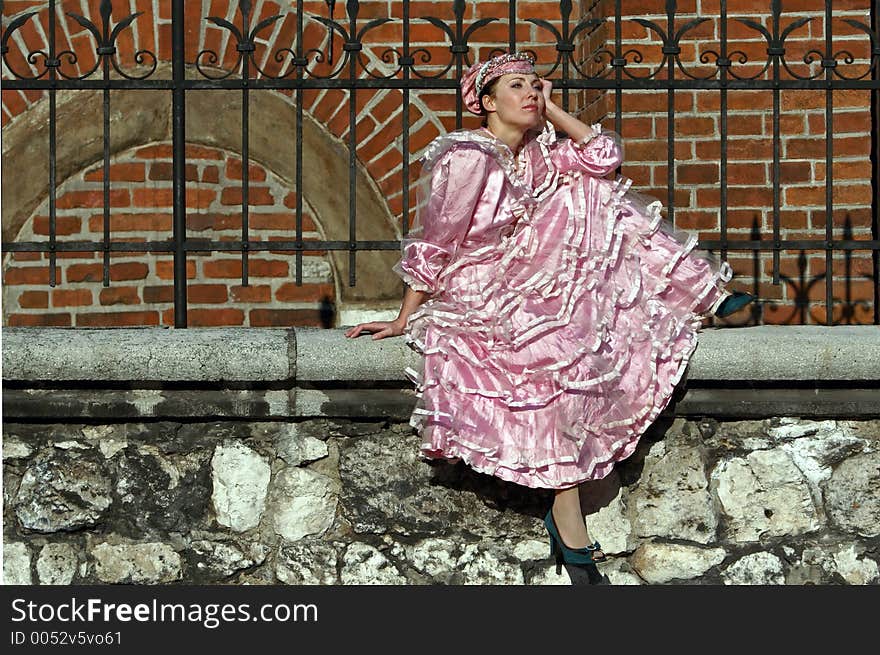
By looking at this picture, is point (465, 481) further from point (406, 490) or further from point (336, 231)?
point (336, 231)

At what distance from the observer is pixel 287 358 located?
347 centimetres

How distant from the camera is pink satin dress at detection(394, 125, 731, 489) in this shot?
3297 mm

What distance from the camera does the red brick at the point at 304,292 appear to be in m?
5.55

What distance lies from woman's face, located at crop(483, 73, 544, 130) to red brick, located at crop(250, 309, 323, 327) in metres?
2.12

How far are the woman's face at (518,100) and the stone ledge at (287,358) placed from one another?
2.14 feet

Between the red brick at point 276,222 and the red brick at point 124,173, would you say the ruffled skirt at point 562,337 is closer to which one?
the red brick at point 276,222

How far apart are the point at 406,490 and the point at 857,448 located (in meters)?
1.18

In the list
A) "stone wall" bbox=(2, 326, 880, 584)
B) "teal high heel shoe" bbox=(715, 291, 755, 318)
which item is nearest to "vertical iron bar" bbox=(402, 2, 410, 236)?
"stone wall" bbox=(2, 326, 880, 584)

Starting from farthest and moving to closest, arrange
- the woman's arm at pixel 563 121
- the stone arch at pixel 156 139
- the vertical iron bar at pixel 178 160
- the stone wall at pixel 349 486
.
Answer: the stone arch at pixel 156 139 < the vertical iron bar at pixel 178 160 < the woman's arm at pixel 563 121 < the stone wall at pixel 349 486

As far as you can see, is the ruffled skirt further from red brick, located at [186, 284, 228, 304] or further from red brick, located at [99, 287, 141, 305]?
red brick, located at [99, 287, 141, 305]

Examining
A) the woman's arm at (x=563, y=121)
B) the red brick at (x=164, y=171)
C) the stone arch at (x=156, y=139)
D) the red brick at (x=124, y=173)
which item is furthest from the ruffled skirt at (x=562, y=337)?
the red brick at (x=124, y=173)

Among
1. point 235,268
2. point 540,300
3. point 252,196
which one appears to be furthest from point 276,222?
point 540,300

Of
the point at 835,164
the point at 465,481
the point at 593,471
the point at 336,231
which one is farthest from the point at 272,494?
the point at 835,164

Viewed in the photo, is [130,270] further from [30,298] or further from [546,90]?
[546,90]
